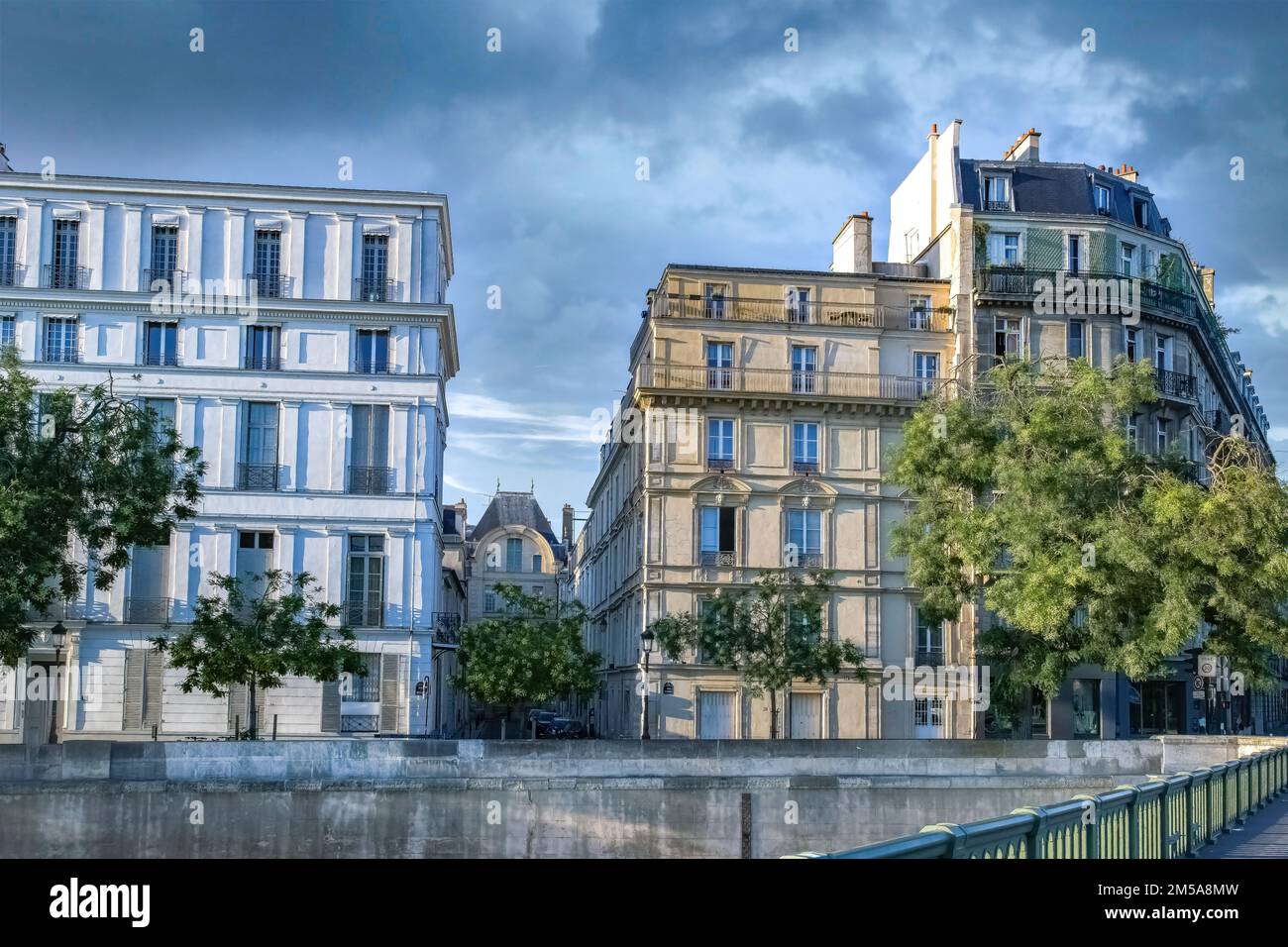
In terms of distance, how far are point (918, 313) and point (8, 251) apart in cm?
3167

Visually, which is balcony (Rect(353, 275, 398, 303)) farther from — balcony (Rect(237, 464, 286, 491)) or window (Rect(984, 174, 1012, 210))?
window (Rect(984, 174, 1012, 210))

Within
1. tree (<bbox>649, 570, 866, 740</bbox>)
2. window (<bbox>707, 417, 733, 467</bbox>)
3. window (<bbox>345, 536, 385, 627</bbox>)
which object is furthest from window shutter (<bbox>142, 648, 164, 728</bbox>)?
window (<bbox>707, 417, 733, 467</bbox>)

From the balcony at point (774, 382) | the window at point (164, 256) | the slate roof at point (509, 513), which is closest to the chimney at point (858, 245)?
the balcony at point (774, 382)

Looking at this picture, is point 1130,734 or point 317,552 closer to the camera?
point 317,552

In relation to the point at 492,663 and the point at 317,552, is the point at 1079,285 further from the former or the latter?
the point at 317,552

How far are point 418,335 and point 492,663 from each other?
12.1 meters

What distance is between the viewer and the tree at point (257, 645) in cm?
3878

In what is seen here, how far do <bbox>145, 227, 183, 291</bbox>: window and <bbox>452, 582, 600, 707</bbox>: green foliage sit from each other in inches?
640

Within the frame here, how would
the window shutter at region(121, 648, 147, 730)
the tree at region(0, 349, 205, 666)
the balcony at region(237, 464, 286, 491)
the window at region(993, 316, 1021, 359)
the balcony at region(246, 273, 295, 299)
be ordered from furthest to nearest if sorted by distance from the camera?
the window at region(993, 316, 1021, 359), the balcony at region(246, 273, 295, 299), the balcony at region(237, 464, 286, 491), the window shutter at region(121, 648, 147, 730), the tree at region(0, 349, 205, 666)

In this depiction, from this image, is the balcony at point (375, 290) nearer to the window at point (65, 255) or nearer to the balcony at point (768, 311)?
the window at point (65, 255)

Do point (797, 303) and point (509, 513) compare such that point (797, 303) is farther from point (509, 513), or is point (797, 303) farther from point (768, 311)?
point (509, 513)

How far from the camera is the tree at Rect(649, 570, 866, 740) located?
45688 mm

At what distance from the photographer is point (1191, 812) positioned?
17.9 m
